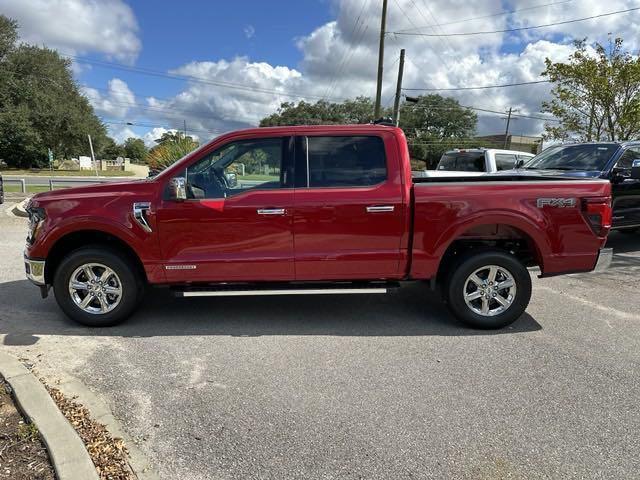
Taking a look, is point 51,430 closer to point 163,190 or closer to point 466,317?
point 163,190

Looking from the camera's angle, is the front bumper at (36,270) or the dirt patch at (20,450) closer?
the dirt patch at (20,450)

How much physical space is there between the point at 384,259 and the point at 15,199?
15306 mm

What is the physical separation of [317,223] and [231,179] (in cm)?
95

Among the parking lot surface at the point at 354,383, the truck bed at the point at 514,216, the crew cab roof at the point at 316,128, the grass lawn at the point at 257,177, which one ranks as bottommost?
the parking lot surface at the point at 354,383

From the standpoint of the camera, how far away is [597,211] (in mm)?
4555

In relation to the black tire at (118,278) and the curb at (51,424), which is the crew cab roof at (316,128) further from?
the curb at (51,424)

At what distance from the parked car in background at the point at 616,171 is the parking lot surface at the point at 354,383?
8.39 feet

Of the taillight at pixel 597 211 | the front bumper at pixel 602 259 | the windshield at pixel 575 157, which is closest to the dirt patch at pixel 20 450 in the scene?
the taillight at pixel 597 211

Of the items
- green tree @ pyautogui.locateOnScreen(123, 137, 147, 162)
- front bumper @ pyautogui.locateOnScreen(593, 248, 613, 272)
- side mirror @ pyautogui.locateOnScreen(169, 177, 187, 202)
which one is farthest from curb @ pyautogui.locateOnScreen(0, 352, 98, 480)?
green tree @ pyautogui.locateOnScreen(123, 137, 147, 162)

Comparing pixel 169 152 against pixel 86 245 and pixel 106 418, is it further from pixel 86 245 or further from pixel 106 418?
pixel 106 418

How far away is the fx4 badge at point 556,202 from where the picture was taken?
4.53 metres

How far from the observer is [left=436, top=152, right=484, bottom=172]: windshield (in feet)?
36.5

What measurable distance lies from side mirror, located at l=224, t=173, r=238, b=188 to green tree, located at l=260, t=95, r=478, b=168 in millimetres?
64595

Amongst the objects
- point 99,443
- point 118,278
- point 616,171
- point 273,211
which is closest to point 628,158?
point 616,171
